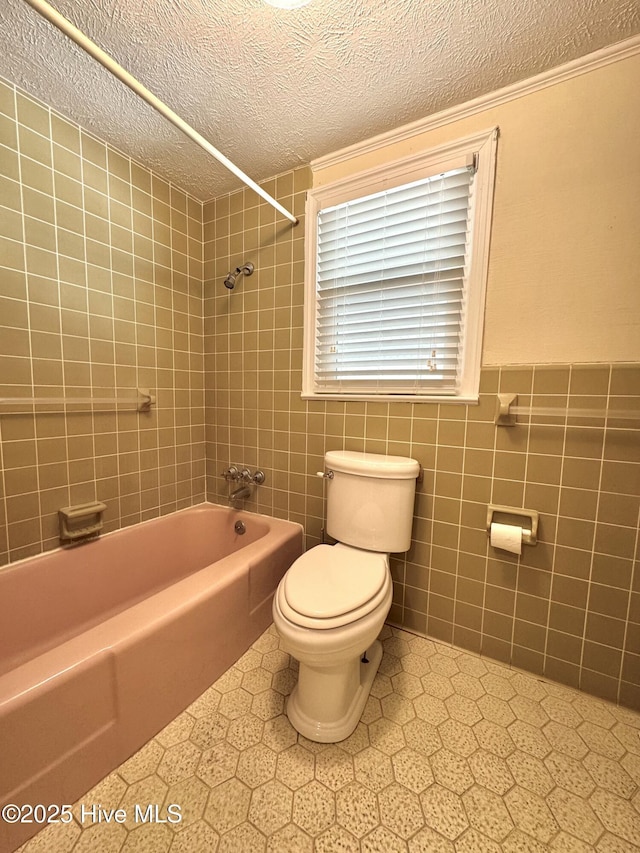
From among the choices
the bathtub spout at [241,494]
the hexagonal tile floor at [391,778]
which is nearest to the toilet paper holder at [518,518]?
the hexagonal tile floor at [391,778]

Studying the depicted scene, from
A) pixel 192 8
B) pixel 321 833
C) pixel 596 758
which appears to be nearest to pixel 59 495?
pixel 321 833

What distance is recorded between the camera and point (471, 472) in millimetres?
1334

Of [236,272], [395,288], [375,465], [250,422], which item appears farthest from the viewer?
[250,422]

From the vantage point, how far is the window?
1.28 meters

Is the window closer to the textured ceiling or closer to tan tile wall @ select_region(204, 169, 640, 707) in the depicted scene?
tan tile wall @ select_region(204, 169, 640, 707)

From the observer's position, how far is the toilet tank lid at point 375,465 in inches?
51.8

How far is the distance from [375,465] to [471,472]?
40 cm

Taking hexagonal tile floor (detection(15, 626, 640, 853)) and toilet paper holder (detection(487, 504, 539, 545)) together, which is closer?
hexagonal tile floor (detection(15, 626, 640, 853))

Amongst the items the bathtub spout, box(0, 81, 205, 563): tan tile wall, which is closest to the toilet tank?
the bathtub spout

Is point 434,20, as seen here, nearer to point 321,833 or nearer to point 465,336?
point 465,336

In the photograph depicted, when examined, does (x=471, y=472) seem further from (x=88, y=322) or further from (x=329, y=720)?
(x=88, y=322)

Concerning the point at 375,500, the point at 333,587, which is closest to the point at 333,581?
the point at 333,587

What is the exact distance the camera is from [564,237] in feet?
3.71

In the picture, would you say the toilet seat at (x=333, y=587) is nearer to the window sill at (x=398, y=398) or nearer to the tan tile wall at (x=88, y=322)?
the window sill at (x=398, y=398)
